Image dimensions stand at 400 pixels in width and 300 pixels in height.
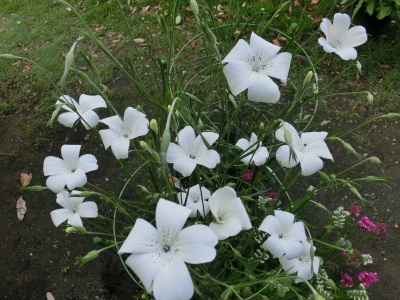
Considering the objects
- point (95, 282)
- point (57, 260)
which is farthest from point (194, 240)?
point (57, 260)

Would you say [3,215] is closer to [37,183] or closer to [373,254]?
[37,183]

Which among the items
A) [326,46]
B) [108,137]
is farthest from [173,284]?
[326,46]

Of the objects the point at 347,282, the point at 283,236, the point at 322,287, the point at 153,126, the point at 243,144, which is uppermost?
the point at 153,126

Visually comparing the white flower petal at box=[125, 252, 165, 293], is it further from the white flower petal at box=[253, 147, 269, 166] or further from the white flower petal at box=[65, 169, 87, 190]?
the white flower petal at box=[253, 147, 269, 166]

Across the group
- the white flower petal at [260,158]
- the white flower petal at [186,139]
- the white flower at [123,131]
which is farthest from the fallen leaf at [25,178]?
the white flower petal at [260,158]

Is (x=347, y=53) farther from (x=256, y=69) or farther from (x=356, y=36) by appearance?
(x=256, y=69)

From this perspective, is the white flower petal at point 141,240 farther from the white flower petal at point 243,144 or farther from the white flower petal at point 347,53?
the white flower petal at point 347,53
